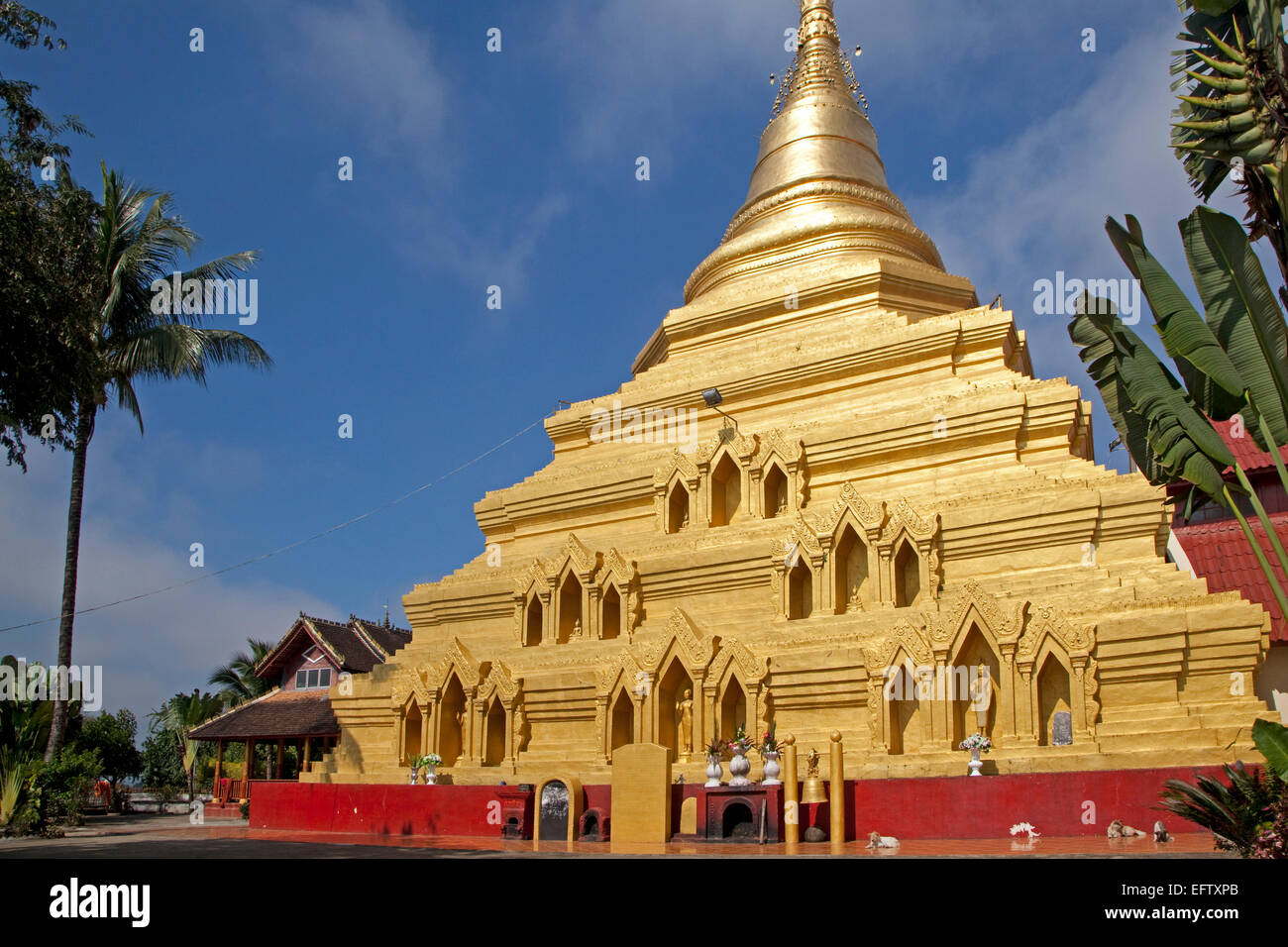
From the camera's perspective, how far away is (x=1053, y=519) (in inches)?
631

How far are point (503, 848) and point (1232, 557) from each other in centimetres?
1518

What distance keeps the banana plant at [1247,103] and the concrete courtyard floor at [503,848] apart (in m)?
6.02

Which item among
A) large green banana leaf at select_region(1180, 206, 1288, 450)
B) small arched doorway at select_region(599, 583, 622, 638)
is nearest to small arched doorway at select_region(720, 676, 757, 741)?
small arched doorway at select_region(599, 583, 622, 638)

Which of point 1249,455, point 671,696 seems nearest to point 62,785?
point 671,696

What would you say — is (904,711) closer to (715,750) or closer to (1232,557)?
(715,750)

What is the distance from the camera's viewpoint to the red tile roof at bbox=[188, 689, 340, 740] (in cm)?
2878

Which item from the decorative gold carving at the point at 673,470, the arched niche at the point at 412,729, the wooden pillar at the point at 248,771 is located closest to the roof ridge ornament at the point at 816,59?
the decorative gold carving at the point at 673,470

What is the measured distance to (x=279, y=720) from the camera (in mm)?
29781

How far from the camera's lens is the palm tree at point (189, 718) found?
152 feet

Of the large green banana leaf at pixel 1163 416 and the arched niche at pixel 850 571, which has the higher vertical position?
the large green banana leaf at pixel 1163 416

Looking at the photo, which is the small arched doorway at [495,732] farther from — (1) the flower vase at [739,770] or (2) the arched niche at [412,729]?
(1) the flower vase at [739,770]

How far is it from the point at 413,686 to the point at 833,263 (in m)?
11.5

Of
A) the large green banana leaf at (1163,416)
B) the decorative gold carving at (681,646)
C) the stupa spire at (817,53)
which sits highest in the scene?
the stupa spire at (817,53)
